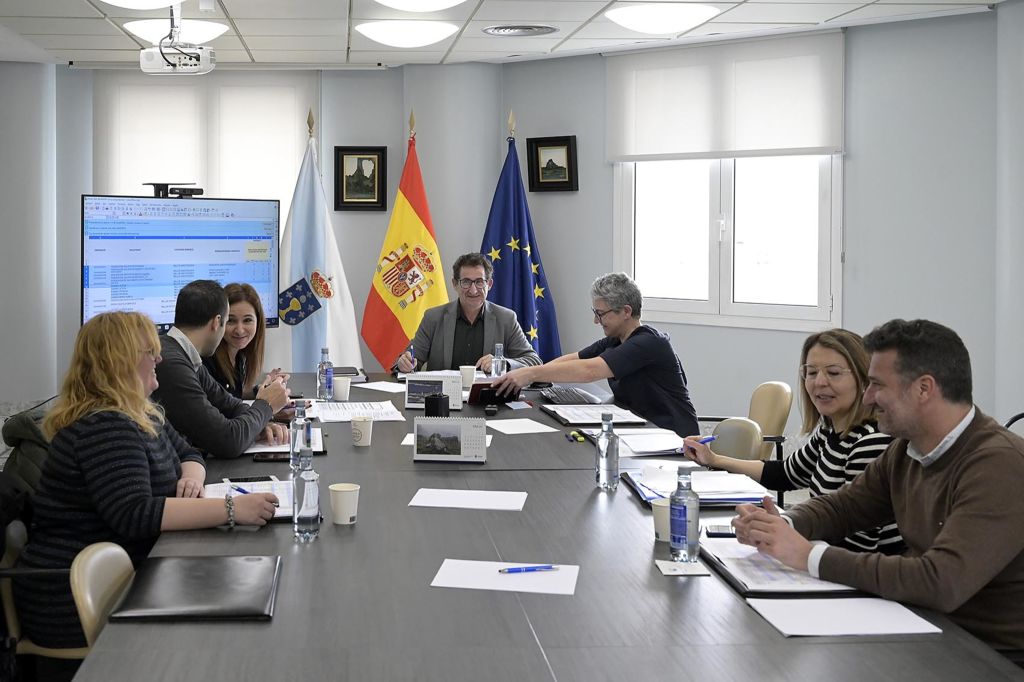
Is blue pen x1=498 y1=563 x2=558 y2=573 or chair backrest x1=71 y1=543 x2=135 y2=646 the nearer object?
chair backrest x1=71 y1=543 x2=135 y2=646

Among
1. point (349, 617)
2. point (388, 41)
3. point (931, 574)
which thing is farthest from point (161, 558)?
point (388, 41)

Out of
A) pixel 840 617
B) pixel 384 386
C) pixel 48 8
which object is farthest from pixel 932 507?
pixel 48 8

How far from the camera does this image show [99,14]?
213 inches

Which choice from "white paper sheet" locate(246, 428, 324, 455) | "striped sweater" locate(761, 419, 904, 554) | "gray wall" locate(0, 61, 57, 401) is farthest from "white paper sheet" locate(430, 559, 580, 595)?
"gray wall" locate(0, 61, 57, 401)

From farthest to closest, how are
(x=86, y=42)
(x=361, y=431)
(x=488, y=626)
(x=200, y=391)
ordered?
(x=86, y=42) < (x=361, y=431) < (x=200, y=391) < (x=488, y=626)

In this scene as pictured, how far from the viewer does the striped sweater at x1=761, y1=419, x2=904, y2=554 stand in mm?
2547

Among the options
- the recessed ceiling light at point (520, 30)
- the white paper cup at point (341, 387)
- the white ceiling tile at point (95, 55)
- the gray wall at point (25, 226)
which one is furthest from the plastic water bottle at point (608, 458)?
the gray wall at point (25, 226)

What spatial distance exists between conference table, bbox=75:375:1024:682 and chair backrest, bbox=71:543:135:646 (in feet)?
0.37

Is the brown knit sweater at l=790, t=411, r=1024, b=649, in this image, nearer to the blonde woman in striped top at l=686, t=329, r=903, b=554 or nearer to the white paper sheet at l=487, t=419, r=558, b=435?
the blonde woman in striped top at l=686, t=329, r=903, b=554

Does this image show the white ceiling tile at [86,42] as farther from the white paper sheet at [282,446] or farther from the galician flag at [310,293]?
the white paper sheet at [282,446]

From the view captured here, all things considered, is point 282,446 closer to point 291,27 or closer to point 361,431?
point 361,431

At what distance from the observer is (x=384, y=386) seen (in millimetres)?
4930

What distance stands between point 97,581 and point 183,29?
452 centimetres

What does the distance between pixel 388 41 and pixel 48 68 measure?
97.8 inches
